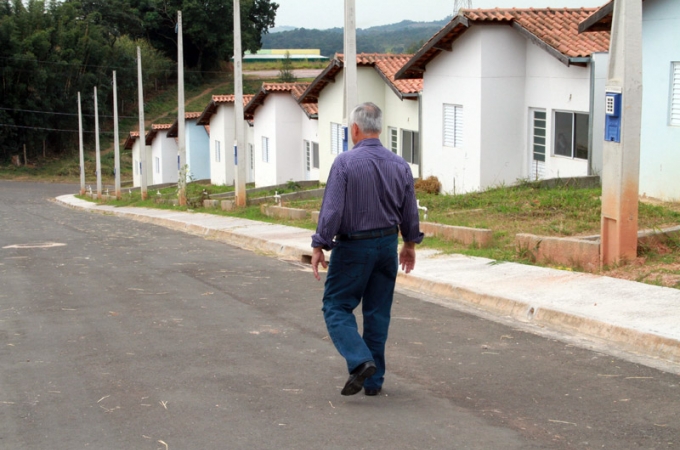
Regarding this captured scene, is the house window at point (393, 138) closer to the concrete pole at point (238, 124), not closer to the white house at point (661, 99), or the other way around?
the concrete pole at point (238, 124)

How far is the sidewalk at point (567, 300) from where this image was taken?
7.15 m

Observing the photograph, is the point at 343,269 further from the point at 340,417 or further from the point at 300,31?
the point at 300,31

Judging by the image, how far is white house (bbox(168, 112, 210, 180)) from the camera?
5312 centimetres

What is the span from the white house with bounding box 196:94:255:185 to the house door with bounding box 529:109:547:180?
74.3ft

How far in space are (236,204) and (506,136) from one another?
26.2ft

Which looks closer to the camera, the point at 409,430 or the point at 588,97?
the point at 409,430

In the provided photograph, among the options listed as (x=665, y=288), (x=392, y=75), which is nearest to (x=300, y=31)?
(x=392, y=75)

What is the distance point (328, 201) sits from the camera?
5770 millimetres

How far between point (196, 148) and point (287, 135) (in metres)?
17.0

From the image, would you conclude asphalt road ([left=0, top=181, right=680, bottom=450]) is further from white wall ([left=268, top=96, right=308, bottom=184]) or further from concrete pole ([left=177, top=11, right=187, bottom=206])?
white wall ([left=268, top=96, right=308, bottom=184])

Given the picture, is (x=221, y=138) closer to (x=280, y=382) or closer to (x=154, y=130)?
(x=154, y=130)

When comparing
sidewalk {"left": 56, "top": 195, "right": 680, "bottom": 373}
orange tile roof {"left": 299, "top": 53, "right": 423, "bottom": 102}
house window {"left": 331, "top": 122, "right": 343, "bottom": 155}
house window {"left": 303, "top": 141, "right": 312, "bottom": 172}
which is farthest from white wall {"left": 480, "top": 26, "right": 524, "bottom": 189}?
house window {"left": 303, "top": 141, "right": 312, "bottom": 172}

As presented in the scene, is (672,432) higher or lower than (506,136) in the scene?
lower

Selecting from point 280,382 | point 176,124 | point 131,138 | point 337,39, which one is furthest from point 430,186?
point 337,39
